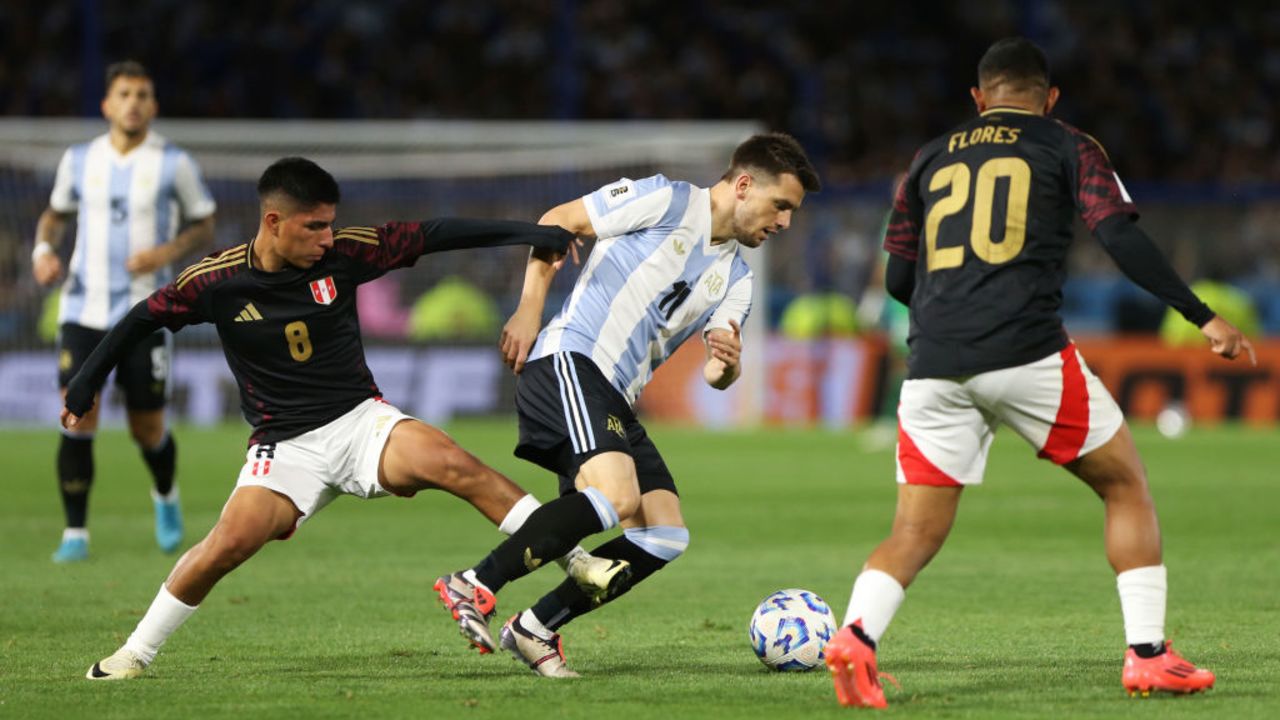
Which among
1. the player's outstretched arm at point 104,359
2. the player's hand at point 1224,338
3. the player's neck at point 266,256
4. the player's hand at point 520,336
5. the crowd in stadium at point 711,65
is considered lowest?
the player's outstretched arm at point 104,359

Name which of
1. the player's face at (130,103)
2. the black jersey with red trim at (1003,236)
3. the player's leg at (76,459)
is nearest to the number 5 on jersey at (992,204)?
the black jersey with red trim at (1003,236)

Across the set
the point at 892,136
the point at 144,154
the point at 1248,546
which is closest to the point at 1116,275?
the point at 892,136

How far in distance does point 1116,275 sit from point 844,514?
433 inches

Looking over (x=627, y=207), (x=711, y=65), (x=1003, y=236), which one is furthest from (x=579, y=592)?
(x=711, y=65)

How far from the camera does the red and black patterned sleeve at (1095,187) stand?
547cm

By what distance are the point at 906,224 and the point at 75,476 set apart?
560 centimetres

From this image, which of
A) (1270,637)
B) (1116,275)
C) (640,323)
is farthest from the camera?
(1116,275)

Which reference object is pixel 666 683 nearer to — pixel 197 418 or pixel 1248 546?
pixel 1248 546

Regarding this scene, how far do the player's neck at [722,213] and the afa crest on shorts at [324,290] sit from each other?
4.38ft

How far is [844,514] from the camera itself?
12242 mm

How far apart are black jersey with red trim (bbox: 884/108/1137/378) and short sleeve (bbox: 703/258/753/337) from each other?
1015 millimetres

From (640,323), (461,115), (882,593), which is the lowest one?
(882,593)

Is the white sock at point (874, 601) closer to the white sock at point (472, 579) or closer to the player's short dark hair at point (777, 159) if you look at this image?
the white sock at point (472, 579)

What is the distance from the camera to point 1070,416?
5.57m
